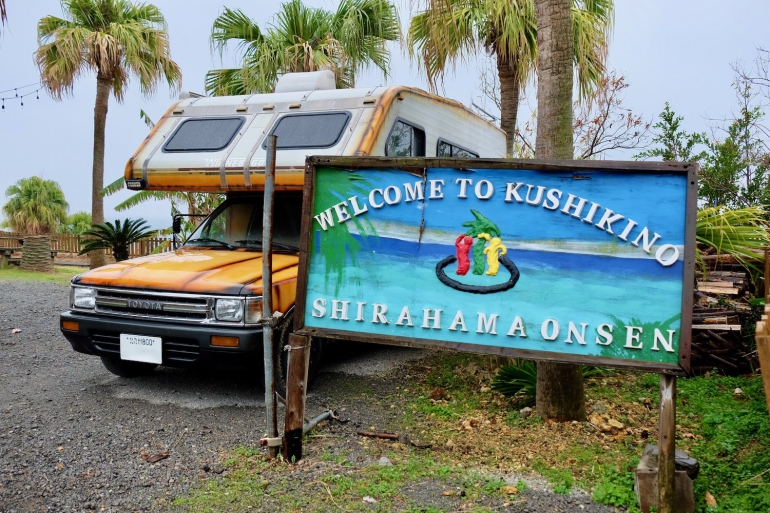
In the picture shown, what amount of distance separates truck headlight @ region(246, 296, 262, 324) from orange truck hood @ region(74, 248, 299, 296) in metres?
0.06

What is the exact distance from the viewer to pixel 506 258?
13.0ft

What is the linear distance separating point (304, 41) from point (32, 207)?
1425 inches

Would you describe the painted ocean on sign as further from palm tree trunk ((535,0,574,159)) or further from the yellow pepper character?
palm tree trunk ((535,0,574,159))

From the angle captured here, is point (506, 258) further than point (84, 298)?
No

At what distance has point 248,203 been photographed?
670 centimetres

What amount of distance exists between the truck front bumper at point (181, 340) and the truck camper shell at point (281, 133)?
1.69 metres

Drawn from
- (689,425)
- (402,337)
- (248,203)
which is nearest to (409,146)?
(248,203)

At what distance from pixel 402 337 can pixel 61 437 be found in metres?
2.62

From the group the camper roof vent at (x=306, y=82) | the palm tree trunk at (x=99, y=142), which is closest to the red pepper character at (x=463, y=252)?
the camper roof vent at (x=306, y=82)

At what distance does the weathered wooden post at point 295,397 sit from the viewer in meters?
4.28

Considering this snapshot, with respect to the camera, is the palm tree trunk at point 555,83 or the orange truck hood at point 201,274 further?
the orange truck hood at point 201,274

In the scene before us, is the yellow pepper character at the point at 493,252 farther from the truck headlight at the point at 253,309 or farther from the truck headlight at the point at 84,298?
the truck headlight at the point at 84,298

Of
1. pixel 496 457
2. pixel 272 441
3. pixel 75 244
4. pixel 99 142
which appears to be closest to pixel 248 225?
pixel 272 441

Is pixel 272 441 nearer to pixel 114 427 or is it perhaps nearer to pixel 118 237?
pixel 114 427
